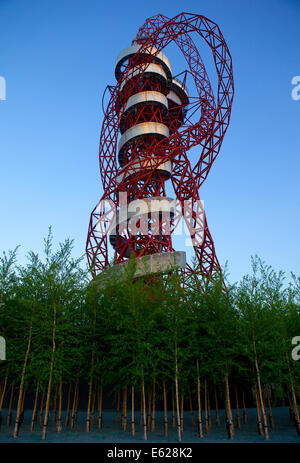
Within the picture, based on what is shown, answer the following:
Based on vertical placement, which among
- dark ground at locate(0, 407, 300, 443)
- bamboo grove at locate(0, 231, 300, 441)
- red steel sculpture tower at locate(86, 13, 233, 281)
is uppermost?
red steel sculpture tower at locate(86, 13, 233, 281)

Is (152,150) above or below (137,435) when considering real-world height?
above

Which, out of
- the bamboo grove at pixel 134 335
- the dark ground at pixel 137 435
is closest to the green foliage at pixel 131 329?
the bamboo grove at pixel 134 335

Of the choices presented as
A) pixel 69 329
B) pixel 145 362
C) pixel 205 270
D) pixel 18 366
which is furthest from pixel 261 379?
pixel 205 270

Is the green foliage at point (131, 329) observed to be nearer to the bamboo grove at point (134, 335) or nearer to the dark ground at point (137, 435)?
the bamboo grove at point (134, 335)

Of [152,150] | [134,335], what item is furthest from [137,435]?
[152,150]

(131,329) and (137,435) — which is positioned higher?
(131,329)

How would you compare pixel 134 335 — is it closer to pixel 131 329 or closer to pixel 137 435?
pixel 131 329

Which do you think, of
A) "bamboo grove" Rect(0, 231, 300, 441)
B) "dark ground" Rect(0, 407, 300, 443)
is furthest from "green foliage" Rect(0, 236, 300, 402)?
"dark ground" Rect(0, 407, 300, 443)

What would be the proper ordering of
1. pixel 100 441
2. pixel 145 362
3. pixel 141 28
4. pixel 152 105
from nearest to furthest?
pixel 100 441, pixel 145 362, pixel 152 105, pixel 141 28

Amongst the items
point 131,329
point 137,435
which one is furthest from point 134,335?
point 137,435

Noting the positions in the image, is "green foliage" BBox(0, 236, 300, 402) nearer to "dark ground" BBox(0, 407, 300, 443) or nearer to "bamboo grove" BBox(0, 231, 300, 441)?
"bamboo grove" BBox(0, 231, 300, 441)

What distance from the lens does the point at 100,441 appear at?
463 inches
